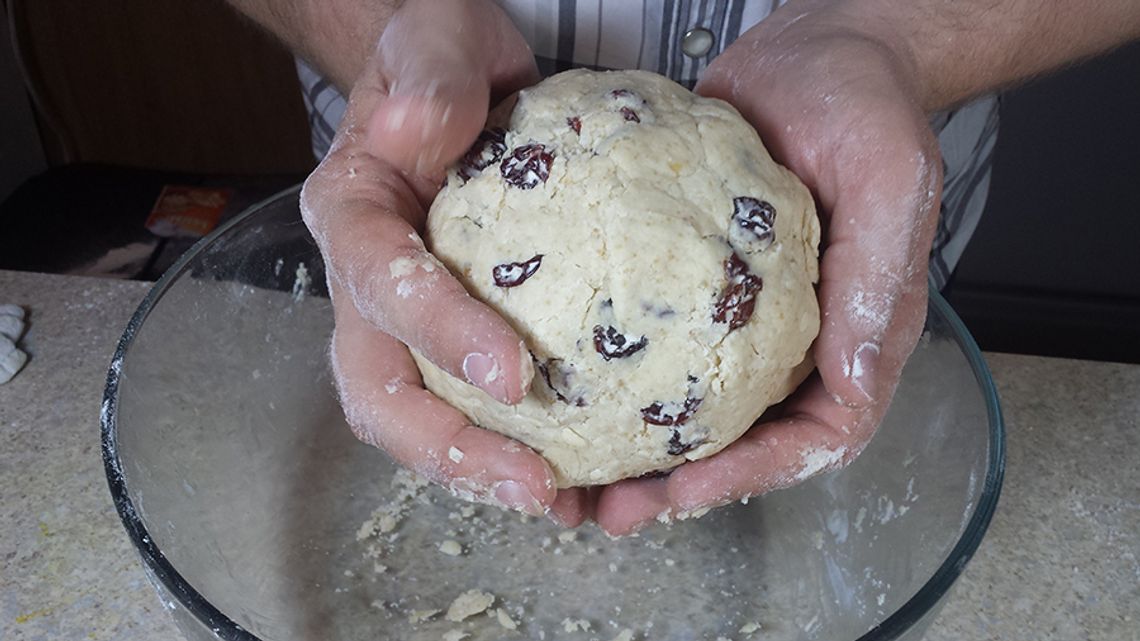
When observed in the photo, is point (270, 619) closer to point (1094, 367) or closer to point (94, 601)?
point (94, 601)

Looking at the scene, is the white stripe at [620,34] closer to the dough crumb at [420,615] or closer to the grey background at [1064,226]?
the dough crumb at [420,615]

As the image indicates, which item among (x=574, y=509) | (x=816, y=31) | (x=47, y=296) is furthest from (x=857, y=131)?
(x=47, y=296)

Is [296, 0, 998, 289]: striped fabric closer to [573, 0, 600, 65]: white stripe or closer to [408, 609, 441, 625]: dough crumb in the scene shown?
[573, 0, 600, 65]: white stripe

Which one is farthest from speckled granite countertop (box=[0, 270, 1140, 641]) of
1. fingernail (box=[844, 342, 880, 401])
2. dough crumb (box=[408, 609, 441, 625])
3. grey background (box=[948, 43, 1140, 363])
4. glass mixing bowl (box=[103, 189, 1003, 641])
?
grey background (box=[948, 43, 1140, 363])

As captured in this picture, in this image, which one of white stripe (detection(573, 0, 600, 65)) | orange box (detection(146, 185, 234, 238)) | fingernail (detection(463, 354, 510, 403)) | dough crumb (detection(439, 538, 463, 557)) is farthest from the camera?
orange box (detection(146, 185, 234, 238))

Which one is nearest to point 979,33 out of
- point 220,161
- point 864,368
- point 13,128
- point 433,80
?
point 864,368

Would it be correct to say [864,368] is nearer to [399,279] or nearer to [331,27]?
[399,279]
